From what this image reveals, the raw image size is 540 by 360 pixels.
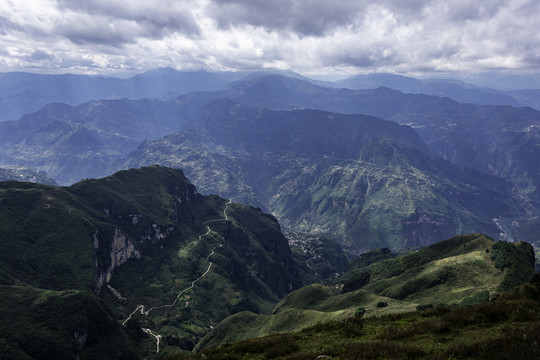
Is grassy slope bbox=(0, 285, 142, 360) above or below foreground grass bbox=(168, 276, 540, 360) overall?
below

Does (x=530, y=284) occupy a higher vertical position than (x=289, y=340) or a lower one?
higher

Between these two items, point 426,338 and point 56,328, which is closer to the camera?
point 426,338

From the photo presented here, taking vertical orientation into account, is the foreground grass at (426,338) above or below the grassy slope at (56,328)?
above

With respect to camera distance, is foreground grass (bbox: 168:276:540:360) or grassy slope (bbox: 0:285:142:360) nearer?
foreground grass (bbox: 168:276:540:360)

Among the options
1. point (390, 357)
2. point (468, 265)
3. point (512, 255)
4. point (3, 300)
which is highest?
point (390, 357)

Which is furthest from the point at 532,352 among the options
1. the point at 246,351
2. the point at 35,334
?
the point at 35,334

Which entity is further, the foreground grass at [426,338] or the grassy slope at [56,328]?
the grassy slope at [56,328]

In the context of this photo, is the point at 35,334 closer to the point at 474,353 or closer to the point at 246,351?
the point at 246,351

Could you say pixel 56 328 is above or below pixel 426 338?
below
